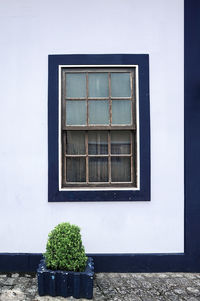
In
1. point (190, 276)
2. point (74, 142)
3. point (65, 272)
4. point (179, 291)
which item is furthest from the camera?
point (74, 142)

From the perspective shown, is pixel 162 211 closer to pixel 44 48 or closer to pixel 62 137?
pixel 62 137

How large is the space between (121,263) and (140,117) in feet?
7.09

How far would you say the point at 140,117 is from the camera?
12.3 feet

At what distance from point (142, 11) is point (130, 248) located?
3516mm

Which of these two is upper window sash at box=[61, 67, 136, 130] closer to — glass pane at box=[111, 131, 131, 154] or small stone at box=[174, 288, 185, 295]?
glass pane at box=[111, 131, 131, 154]

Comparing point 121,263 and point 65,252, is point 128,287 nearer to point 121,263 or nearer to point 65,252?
point 121,263

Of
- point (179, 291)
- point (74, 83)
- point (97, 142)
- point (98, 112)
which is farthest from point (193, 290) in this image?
point (74, 83)

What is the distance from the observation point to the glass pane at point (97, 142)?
12.7 ft

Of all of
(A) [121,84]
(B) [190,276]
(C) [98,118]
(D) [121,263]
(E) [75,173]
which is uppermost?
(A) [121,84]

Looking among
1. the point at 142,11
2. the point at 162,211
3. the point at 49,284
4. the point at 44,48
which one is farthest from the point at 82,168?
the point at 142,11

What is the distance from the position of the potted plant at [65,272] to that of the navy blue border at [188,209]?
0.70m

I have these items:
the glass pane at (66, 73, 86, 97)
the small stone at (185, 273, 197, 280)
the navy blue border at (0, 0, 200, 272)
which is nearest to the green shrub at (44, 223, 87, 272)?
the navy blue border at (0, 0, 200, 272)

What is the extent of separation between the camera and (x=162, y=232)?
3.74 metres

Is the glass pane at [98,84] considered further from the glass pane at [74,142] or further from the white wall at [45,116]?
the glass pane at [74,142]
